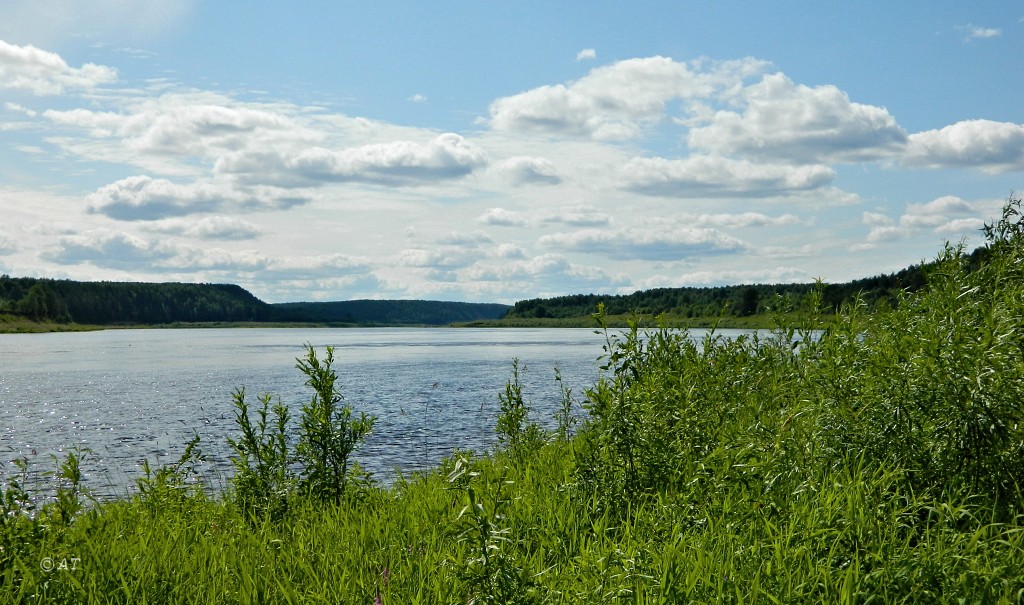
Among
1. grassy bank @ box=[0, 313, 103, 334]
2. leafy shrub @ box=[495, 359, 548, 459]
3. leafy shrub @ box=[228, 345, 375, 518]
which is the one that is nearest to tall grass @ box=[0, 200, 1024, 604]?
leafy shrub @ box=[228, 345, 375, 518]

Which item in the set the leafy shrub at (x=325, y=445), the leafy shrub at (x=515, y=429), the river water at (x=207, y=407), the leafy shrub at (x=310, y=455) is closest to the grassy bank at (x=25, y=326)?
the river water at (x=207, y=407)

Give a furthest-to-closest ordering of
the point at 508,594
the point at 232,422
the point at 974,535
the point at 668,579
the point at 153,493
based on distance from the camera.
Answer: the point at 232,422 < the point at 153,493 < the point at 974,535 < the point at 668,579 < the point at 508,594

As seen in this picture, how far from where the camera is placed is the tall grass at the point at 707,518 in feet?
16.8

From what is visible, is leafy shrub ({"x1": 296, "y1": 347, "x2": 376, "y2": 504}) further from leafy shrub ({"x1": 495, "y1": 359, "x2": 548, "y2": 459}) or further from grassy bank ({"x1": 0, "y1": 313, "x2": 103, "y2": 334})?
grassy bank ({"x1": 0, "y1": 313, "x2": 103, "y2": 334})

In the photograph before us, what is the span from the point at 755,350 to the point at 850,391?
7.77m

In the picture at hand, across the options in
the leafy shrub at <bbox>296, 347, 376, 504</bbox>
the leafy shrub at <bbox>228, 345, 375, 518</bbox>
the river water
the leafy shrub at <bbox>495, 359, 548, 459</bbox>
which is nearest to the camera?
the leafy shrub at <bbox>228, 345, 375, 518</bbox>

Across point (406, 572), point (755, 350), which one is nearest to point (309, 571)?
point (406, 572)

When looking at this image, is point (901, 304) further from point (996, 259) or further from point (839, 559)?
point (839, 559)

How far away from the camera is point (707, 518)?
6.04 metres

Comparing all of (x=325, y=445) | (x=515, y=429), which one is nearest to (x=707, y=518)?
(x=325, y=445)

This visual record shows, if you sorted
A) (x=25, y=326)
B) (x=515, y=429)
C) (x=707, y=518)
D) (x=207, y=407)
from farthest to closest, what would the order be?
(x=25, y=326), (x=207, y=407), (x=515, y=429), (x=707, y=518)

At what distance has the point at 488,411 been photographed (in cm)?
2605

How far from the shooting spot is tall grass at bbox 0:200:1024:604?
511 cm

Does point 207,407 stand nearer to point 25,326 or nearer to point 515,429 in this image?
point 515,429
